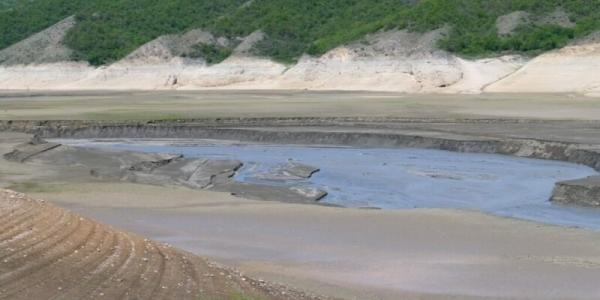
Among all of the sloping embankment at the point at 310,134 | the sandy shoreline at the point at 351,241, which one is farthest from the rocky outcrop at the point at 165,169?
the sloping embankment at the point at 310,134

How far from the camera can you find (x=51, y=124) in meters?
45.9

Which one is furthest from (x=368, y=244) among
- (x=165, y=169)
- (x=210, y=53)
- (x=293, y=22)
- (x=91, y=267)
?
(x=293, y=22)

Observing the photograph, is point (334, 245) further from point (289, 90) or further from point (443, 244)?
point (289, 90)

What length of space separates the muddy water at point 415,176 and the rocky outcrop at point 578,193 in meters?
0.36

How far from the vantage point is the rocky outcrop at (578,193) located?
22203mm

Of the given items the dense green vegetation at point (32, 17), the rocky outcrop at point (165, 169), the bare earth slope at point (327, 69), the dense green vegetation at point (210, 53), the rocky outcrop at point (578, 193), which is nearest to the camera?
the rocky outcrop at point (578, 193)

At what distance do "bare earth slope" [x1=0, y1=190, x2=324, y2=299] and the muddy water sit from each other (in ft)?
31.5

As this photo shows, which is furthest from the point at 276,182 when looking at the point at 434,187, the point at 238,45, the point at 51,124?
the point at 238,45

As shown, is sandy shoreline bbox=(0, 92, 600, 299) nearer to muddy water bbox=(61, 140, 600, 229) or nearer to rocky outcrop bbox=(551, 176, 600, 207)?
muddy water bbox=(61, 140, 600, 229)

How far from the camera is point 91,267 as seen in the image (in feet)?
37.1

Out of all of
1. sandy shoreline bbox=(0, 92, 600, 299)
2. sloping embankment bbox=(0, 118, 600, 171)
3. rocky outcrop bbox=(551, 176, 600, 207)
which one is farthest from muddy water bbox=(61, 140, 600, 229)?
sandy shoreline bbox=(0, 92, 600, 299)

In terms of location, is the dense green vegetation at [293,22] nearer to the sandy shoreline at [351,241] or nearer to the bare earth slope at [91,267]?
the sandy shoreline at [351,241]

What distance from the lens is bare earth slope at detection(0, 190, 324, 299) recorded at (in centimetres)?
1044

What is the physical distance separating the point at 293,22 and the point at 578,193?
3183 inches
